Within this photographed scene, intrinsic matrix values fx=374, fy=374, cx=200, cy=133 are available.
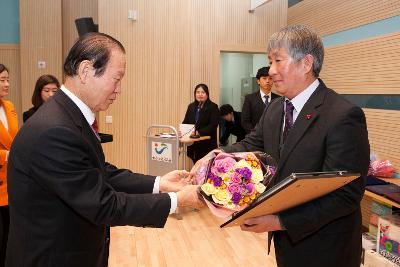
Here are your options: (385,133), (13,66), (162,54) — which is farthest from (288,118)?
(13,66)

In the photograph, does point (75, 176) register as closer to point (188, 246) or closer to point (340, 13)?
point (188, 246)

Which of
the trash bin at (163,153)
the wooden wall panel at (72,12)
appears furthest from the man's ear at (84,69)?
the wooden wall panel at (72,12)

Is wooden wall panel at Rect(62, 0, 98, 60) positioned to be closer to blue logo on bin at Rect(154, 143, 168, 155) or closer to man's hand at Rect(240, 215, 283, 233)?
blue logo on bin at Rect(154, 143, 168, 155)

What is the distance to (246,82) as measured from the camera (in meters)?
9.38

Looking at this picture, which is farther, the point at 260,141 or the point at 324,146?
the point at 260,141

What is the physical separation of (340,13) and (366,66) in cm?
101

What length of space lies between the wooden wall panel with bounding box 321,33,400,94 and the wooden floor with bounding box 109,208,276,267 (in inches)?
86.9

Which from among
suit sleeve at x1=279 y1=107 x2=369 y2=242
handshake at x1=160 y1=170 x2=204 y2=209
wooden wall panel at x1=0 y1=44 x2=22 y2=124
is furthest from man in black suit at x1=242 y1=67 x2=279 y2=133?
wooden wall panel at x1=0 y1=44 x2=22 y2=124

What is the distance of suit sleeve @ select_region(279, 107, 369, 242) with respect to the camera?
1556 millimetres

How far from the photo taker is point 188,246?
4.10 metres

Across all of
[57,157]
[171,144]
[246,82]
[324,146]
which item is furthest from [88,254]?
[246,82]

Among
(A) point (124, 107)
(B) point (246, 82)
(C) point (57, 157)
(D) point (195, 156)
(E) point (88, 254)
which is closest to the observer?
(C) point (57, 157)

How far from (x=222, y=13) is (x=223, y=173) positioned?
18.9ft

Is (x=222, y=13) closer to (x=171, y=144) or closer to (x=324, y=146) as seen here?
(x=171, y=144)
